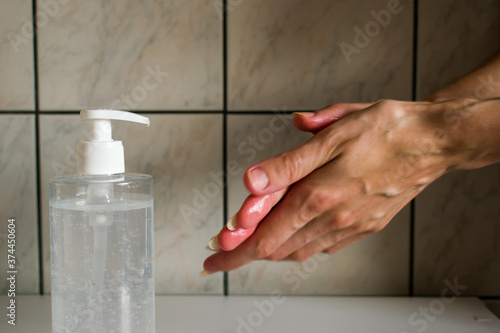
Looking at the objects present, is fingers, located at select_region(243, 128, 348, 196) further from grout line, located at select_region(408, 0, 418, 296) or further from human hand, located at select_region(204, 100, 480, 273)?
grout line, located at select_region(408, 0, 418, 296)

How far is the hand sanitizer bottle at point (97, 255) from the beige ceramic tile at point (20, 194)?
7.5 inches

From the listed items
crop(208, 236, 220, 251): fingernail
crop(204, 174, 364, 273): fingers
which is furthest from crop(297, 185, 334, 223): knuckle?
crop(208, 236, 220, 251): fingernail

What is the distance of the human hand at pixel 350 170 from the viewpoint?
1.53 feet

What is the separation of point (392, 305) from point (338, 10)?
434 millimetres

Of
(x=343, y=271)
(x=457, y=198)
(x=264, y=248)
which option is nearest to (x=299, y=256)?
(x=264, y=248)

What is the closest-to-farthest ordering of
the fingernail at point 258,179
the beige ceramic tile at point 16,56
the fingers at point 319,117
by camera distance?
the fingernail at point 258,179, the fingers at point 319,117, the beige ceramic tile at point 16,56

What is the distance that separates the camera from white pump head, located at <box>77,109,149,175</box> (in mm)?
464

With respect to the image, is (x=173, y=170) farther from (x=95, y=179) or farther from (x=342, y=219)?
(x=342, y=219)

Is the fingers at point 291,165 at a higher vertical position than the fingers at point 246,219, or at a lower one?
higher

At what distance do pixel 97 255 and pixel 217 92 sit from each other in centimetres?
29

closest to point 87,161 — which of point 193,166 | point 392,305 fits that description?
point 193,166

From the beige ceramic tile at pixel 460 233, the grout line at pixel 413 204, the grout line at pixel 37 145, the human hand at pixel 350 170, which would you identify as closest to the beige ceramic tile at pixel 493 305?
the beige ceramic tile at pixel 460 233

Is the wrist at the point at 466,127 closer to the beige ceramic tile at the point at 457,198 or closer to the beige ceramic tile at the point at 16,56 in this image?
the beige ceramic tile at the point at 457,198

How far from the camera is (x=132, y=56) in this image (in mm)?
667
